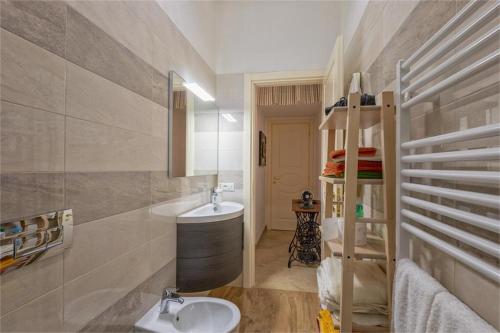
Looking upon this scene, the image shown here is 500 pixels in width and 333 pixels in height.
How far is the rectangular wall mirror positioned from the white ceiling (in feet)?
1.76

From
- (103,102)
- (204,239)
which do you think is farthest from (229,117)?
(103,102)

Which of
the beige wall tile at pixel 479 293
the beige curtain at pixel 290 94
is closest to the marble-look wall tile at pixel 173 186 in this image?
the beige wall tile at pixel 479 293

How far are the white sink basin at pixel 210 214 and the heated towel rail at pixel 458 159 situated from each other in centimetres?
123

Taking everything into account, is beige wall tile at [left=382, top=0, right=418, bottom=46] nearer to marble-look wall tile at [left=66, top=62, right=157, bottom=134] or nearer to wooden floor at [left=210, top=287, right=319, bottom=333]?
marble-look wall tile at [left=66, top=62, right=157, bottom=134]

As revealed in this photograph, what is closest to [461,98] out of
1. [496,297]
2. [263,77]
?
[496,297]

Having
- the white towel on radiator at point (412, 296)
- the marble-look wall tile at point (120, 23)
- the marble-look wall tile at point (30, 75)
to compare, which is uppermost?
the marble-look wall tile at point (120, 23)

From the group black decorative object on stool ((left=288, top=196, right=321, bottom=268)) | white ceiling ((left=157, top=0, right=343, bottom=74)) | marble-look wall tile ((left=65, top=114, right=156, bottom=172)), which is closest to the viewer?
marble-look wall tile ((left=65, top=114, right=156, bottom=172))

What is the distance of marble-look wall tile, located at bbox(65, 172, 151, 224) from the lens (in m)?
0.83

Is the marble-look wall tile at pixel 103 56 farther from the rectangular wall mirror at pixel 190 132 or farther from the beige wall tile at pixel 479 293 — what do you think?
the beige wall tile at pixel 479 293

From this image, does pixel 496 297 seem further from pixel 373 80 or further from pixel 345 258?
pixel 373 80

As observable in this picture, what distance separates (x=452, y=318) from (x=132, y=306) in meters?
1.27

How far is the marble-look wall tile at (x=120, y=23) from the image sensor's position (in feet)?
2.94

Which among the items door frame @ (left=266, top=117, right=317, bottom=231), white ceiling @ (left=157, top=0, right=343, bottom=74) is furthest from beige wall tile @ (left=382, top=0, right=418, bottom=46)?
door frame @ (left=266, top=117, right=317, bottom=231)

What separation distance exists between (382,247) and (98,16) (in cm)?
155
